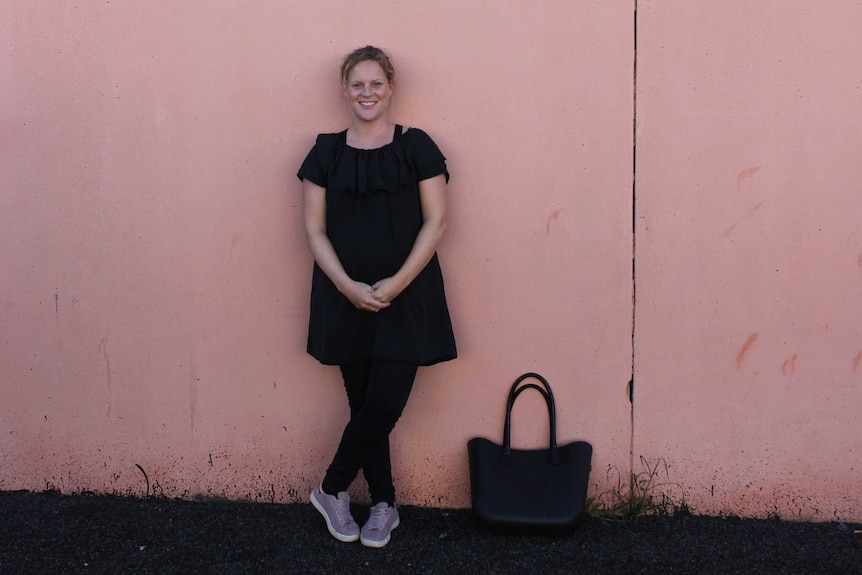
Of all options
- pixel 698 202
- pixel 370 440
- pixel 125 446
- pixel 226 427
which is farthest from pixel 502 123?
pixel 125 446

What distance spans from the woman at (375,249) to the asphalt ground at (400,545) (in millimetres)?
225

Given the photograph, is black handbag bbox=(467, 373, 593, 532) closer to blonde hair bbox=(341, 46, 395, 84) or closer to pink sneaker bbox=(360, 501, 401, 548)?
pink sneaker bbox=(360, 501, 401, 548)

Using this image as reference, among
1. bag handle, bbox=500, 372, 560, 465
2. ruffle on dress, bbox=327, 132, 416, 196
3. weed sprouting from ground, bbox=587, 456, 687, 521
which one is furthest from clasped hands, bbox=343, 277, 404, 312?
weed sprouting from ground, bbox=587, 456, 687, 521

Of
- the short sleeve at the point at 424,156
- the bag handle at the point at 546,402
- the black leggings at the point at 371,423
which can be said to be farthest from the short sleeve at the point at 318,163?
the bag handle at the point at 546,402

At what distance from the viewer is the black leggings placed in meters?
2.82

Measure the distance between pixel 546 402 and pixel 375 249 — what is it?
38.6 inches

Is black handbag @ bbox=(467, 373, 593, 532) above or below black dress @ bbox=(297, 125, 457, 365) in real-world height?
below

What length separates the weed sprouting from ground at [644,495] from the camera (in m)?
3.09

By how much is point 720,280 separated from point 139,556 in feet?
8.20

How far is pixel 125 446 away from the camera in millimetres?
3352

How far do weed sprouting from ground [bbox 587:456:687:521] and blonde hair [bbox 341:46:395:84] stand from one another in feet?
6.04

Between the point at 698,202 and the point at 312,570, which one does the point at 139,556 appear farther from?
the point at 698,202

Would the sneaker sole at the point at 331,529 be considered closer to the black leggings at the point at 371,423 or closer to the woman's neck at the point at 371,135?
the black leggings at the point at 371,423

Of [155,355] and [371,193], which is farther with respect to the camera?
[155,355]
